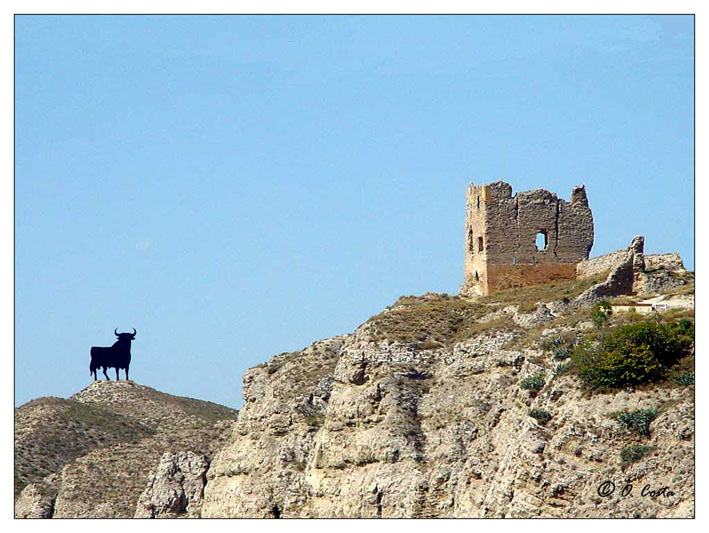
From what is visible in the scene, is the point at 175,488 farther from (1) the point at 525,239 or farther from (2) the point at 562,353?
(2) the point at 562,353

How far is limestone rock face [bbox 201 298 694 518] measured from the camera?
53.3 metres

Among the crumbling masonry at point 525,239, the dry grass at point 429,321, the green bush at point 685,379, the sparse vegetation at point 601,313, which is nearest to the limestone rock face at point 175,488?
the dry grass at point 429,321

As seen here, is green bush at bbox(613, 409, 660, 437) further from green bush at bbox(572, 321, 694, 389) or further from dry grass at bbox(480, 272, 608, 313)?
dry grass at bbox(480, 272, 608, 313)

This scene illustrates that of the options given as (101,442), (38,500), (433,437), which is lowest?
(38,500)

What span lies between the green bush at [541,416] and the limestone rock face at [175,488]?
64.6 ft

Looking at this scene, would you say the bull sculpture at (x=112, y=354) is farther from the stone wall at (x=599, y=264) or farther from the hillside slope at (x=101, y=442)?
the stone wall at (x=599, y=264)

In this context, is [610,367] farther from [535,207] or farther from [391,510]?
[535,207]

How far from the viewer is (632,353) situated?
184 ft

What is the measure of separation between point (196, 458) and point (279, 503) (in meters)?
9.65

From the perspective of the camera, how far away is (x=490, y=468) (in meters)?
56.8

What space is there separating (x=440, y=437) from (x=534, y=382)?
382 cm

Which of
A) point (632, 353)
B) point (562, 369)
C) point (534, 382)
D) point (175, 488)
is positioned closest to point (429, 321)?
point (534, 382)

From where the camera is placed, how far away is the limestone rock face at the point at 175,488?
7300 centimetres

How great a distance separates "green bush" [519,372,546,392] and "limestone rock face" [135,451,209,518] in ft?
58.0
